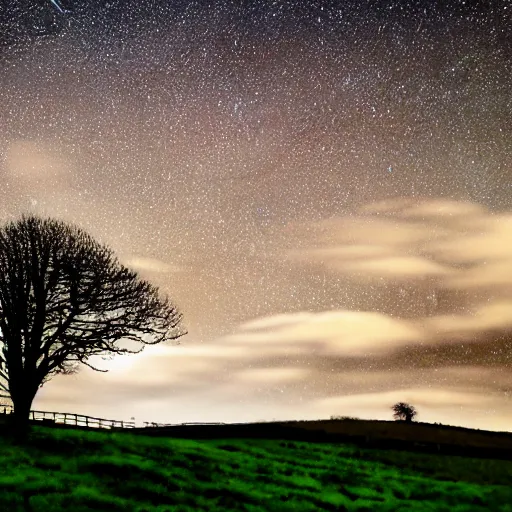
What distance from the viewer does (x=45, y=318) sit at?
1903 inches

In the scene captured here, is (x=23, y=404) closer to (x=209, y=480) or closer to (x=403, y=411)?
(x=209, y=480)

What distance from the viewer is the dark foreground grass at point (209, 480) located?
86.7 ft

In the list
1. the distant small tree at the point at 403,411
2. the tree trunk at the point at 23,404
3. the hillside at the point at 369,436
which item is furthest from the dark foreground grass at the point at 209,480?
the distant small tree at the point at 403,411

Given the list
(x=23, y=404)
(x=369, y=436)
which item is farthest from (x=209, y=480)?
(x=369, y=436)

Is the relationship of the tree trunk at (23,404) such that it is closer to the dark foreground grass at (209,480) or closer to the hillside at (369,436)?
the dark foreground grass at (209,480)

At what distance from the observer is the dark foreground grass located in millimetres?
26422

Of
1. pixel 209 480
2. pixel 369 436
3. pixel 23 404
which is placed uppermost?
pixel 23 404

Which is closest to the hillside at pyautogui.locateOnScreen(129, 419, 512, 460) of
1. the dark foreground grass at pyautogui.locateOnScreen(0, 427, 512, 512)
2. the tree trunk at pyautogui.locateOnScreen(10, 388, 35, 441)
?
the dark foreground grass at pyautogui.locateOnScreen(0, 427, 512, 512)

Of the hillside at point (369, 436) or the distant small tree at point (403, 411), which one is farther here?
the distant small tree at point (403, 411)

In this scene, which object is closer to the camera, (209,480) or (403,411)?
(209,480)

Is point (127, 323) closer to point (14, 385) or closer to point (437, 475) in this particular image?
point (14, 385)

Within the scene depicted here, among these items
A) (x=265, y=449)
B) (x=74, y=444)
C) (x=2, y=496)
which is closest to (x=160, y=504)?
(x=2, y=496)

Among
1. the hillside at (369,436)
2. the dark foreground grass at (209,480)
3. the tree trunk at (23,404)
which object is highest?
the tree trunk at (23,404)

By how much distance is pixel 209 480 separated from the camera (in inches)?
1241
